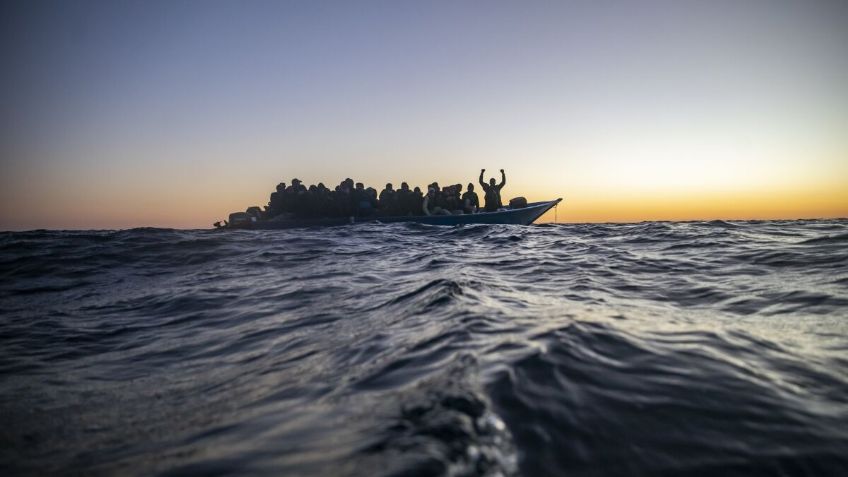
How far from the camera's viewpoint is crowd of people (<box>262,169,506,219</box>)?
66.9 feet

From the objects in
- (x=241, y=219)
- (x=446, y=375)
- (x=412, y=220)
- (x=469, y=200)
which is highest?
(x=469, y=200)

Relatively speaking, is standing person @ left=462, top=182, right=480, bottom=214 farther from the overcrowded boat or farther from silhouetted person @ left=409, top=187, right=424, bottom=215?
silhouetted person @ left=409, top=187, right=424, bottom=215

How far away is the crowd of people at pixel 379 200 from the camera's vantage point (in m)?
20.4

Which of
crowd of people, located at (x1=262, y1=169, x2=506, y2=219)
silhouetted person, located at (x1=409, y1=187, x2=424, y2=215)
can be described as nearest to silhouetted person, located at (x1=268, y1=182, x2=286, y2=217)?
crowd of people, located at (x1=262, y1=169, x2=506, y2=219)

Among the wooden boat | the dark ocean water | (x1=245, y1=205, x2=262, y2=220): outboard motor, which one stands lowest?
the dark ocean water

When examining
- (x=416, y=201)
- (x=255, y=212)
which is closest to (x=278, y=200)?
(x=255, y=212)

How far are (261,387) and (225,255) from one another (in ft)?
28.7

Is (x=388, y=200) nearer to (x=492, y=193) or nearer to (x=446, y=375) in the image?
(x=492, y=193)

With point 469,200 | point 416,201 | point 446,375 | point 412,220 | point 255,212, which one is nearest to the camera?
point 446,375

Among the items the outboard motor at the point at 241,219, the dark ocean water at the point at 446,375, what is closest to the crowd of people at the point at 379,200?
the outboard motor at the point at 241,219

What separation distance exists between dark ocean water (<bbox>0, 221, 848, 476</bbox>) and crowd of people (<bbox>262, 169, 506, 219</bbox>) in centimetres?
1381

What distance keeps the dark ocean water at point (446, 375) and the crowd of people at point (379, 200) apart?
13806 mm

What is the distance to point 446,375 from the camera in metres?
2.40

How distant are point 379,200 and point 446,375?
19.2 metres
